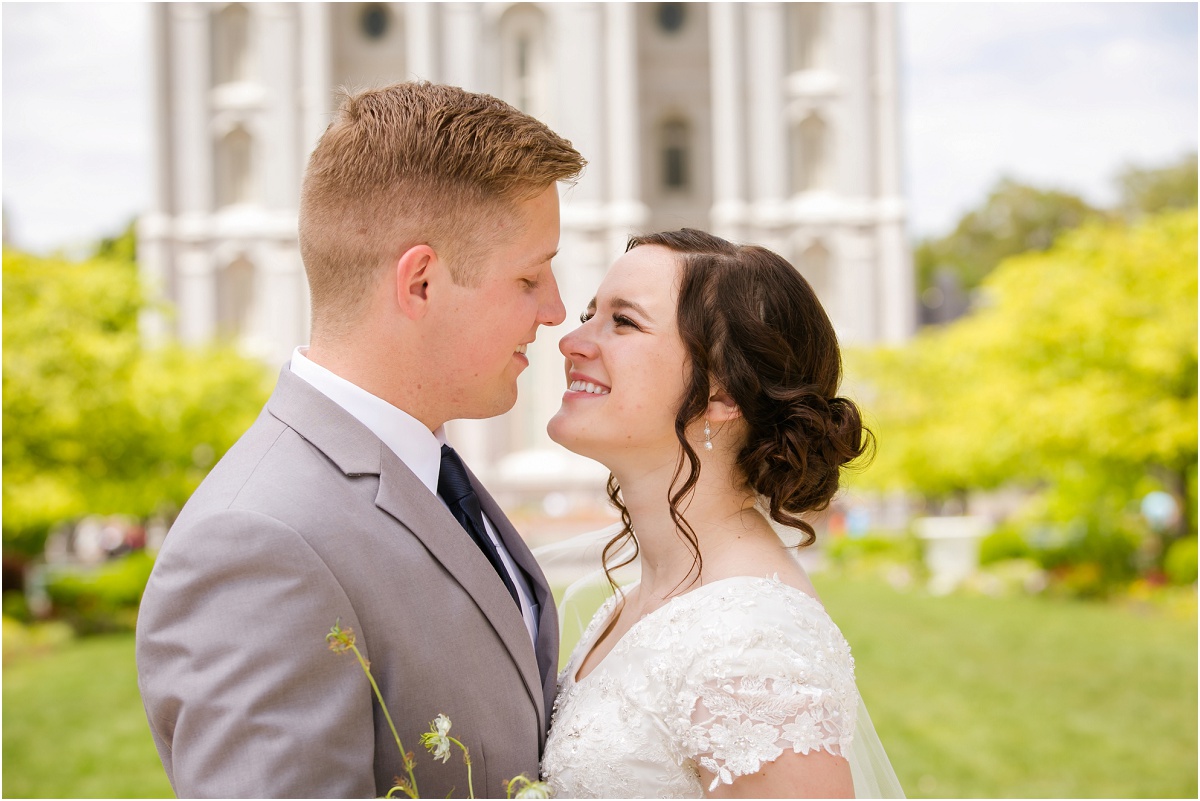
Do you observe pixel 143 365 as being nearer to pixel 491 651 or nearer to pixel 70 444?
pixel 70 444

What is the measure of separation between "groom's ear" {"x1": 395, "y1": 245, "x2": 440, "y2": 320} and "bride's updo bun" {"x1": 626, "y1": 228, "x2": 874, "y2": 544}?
0.77 m

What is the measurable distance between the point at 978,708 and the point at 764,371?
8.59 metres

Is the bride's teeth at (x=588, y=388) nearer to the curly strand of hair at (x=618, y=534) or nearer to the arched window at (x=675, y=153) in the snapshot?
the curly strand of hair at (x=618, y=534)

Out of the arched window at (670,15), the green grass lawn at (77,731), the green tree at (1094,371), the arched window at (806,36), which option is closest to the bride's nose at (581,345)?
the green grass lawn at (77,731)

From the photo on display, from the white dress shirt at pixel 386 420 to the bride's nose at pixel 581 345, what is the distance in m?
0.53

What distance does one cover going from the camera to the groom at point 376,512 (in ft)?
6.33

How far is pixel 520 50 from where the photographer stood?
37531 millimetres

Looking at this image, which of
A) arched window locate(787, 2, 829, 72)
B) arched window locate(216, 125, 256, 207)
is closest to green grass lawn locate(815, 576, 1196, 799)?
arched window locate(787, 2, 829, 72)

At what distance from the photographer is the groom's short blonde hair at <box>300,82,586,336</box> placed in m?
2.33

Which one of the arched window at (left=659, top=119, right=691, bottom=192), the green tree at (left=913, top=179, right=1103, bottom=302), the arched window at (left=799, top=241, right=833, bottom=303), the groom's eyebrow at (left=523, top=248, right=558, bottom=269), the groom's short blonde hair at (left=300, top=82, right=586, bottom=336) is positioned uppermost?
the arched window at (left=659, top=119, right=691, bottom=192)

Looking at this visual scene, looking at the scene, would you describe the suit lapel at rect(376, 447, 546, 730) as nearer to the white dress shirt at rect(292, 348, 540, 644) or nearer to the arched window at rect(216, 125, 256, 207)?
the white dress shirt at rect(292, 348, 540, 644)

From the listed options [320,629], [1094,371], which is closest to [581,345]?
[320,629]

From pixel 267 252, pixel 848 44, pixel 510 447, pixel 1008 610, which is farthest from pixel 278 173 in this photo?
pixel 1008 610

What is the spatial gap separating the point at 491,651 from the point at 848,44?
3762 centimetres
